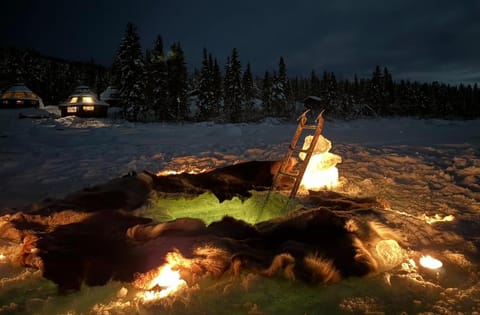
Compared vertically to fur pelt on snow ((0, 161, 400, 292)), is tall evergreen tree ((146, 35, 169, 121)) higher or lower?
higher

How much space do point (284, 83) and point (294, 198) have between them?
50464 mm

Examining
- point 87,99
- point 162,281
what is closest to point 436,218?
point 162,281

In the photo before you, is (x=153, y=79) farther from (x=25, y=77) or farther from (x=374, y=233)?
(x=374, y=233)

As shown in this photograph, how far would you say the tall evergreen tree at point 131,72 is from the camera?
31078 millimetres

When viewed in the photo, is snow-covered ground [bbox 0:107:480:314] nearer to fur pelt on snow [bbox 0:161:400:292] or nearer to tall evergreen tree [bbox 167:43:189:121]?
fur pelt on snow [bbox 0:161:400:292]

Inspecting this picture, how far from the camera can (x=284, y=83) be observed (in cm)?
5294

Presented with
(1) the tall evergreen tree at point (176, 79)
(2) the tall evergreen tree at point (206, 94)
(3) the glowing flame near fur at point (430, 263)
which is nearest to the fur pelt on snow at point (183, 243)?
(3) the glowing flame near fur at point (430, 263)

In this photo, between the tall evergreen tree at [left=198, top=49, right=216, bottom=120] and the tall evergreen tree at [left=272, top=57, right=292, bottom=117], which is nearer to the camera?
the tall evergreen tree at [left=198, top=49, right=216, bottom=120]

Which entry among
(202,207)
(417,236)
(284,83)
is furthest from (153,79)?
(417,236)

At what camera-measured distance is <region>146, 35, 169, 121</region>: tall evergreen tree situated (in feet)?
112

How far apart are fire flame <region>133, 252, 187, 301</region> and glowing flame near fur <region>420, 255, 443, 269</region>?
2.05 meters

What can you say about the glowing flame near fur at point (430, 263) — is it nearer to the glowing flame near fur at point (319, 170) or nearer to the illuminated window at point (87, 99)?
the glowing flame near fur at point (319, 170)

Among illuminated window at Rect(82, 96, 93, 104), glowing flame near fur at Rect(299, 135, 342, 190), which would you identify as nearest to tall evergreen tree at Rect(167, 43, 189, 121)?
illuminated window at Rect(82, 96, 93, 104)

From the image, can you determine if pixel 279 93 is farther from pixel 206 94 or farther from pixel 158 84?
pixel 158 84
